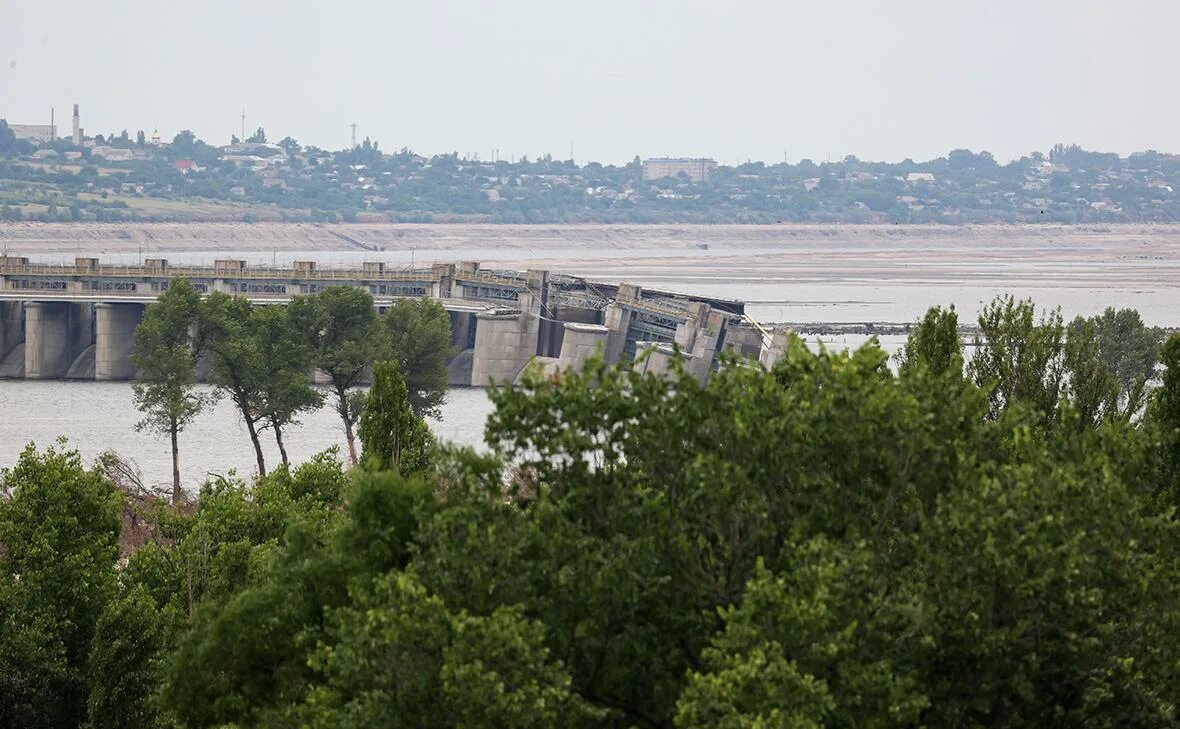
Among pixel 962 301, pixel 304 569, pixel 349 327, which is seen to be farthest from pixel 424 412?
pixel 962 301

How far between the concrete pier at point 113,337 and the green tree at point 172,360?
32.7m

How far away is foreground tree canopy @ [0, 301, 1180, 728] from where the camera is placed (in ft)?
62.1

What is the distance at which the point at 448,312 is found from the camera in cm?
10412

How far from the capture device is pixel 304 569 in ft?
75.6

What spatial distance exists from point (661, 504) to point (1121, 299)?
157890 millimetres

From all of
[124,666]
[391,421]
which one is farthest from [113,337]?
[124,666]

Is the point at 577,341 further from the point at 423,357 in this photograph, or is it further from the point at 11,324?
the point at 423,357

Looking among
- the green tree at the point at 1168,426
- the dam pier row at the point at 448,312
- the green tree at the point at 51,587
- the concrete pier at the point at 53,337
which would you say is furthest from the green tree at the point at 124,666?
the concrete pier at the point at 53,337

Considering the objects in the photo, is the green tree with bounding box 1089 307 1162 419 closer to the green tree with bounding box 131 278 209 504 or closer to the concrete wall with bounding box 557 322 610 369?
the concrete wall with bounding box 557 322 610 369

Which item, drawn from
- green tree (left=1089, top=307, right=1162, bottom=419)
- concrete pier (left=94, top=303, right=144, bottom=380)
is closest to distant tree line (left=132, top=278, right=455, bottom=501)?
green tree (left=1089, top=307, right=1162, bottom=419)

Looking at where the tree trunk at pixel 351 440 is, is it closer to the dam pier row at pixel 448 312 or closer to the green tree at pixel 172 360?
the green tree at pixel 172 360

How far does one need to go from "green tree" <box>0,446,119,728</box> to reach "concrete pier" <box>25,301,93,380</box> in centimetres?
7033

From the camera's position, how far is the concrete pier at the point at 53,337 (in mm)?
102250

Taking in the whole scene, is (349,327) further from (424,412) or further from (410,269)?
(410,269)
